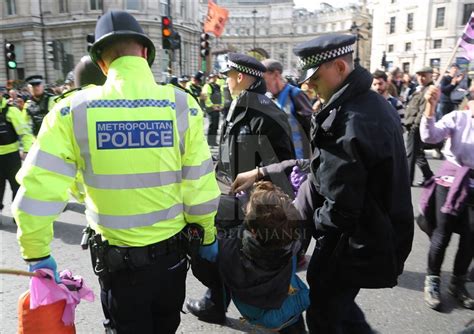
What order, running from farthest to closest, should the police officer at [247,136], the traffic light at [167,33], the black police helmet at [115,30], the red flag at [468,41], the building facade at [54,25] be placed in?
the building facade at [54,25], the traffic light at [167,33], the red flag at [468,41], the police officer at [247,136], the black police helmet at [115,30]

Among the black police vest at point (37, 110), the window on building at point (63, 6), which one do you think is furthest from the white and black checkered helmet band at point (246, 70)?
the window on building at point (63, 6)

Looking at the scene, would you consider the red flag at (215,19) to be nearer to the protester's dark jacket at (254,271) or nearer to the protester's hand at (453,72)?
the protester's hand at (453,72)

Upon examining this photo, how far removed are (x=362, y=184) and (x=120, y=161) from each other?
1162 mm

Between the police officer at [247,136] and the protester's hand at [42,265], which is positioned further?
the police officer at [247,136]

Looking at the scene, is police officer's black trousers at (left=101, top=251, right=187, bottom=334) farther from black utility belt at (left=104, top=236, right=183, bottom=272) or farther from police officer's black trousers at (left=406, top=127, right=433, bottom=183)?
police officer's black trousers at (left=406, top=127, right=433, bottom=183)

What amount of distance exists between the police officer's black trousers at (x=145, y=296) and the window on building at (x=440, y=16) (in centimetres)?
5917

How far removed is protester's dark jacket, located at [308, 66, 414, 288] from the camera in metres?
1.86

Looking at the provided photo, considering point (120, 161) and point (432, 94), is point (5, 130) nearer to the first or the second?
point (120, 161)

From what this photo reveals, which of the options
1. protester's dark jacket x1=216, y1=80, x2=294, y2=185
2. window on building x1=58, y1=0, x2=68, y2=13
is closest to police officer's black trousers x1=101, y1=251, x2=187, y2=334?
protester's dark jacket x1=216, y1=80, x2=294, y2=185

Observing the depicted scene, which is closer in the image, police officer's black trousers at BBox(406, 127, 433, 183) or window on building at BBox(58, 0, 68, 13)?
police officer's black trousers at BBox(406, 127, 433, 183)

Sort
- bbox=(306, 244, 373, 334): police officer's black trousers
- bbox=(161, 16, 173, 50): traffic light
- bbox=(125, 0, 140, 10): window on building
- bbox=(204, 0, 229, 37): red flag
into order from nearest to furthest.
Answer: bbox=(306, 244, 373, 334): police officer's black trousers → bbox=(161, 16, 173, 50): traffic light → bbox=(204, 0, 229, 37): red flag → bbox=(125, 0, 140, 10): window on building

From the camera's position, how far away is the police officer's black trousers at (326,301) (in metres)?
2.14

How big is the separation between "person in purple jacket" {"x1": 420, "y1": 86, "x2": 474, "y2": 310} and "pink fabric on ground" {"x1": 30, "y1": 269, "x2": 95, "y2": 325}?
111 inches

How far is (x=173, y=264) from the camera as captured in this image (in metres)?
1.97
